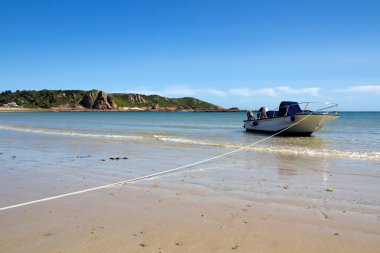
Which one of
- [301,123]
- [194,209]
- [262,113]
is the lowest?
[194,209]

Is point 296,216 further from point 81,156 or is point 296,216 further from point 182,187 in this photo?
point 81,156

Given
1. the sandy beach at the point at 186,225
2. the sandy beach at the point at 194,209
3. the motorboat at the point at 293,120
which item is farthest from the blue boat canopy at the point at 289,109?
the sandy beach at the point at 186,225

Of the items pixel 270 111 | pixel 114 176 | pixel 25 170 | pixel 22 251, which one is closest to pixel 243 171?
pixel 114 176

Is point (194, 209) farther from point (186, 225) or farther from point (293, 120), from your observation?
point (293, 120)

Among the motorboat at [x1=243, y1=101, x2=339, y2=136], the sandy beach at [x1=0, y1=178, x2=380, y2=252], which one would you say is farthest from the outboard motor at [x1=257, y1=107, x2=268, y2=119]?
the sandy beach at [x1=0, y1=178, x2=380, y2=252]

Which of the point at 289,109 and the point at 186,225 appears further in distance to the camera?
the point at 289,109

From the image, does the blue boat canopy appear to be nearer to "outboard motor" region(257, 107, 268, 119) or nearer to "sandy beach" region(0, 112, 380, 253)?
"outboard motor" region(257, 107, 268, 119)

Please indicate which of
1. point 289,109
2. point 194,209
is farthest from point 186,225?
point 289,109

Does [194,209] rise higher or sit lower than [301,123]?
lower

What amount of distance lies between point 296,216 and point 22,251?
168 inches

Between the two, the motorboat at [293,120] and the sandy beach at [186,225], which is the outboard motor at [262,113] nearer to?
the motorboat at [293,120]

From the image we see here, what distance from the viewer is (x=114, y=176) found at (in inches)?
394

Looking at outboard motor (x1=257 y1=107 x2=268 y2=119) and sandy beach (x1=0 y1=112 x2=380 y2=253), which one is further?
outboard motor (x1=257 y1=107 x2=268 y2=119)

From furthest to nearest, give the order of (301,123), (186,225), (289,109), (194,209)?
1. (289,109)
2. (301,123)
3. (194,209)
4. (186,225)
